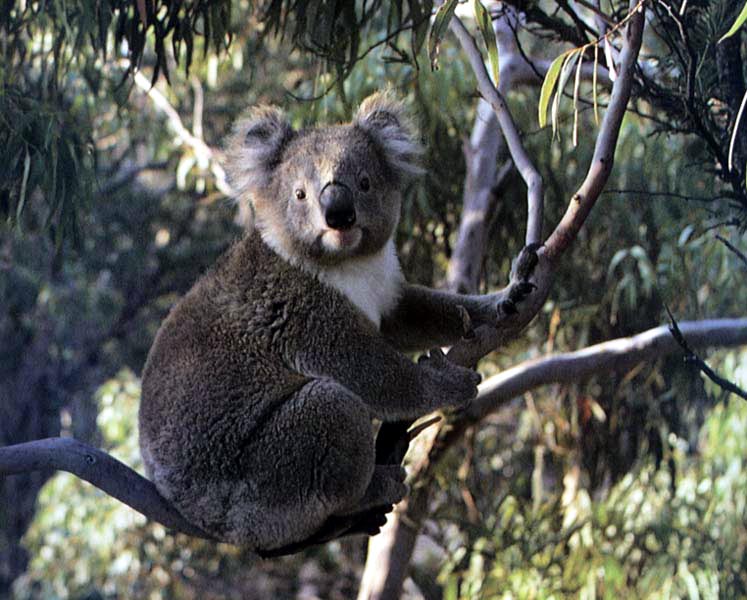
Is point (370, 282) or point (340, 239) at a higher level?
point (340, 239)

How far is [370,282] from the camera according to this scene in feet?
9.58

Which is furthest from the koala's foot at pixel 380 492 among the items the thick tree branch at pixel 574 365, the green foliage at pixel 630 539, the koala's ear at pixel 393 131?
the green foliage at pixel 630 539

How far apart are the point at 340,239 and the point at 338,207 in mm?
93

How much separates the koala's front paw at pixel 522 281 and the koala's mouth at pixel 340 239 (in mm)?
485

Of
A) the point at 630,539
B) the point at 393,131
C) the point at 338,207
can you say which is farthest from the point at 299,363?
the point at 630,539

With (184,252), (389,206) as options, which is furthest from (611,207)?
(184,252)

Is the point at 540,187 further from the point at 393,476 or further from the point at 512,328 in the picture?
the point at 393,476

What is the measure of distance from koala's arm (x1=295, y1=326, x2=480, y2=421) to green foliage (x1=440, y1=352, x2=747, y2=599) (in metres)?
2.48

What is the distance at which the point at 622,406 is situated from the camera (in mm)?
5941

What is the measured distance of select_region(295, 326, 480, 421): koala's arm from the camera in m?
2.69

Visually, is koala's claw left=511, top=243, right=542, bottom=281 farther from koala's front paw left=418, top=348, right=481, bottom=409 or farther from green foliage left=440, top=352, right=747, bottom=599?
green foliage left=440, top=352, right=747, bottom=599

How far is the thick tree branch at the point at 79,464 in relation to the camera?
2340 mm

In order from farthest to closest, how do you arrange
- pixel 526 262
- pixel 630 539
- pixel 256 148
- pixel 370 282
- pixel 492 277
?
pixel 492 277, pixel 630 539, pixel 256 148, pixel 370 282, pixel 526 262

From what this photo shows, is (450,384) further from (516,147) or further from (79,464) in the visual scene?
(79,464)
